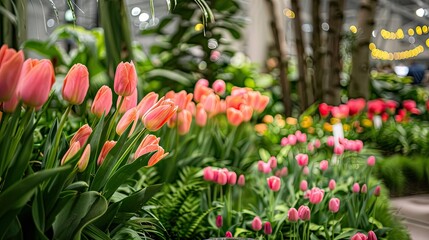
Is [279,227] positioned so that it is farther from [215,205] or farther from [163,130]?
[163,130]

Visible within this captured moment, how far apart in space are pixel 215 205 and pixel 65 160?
2.33 feet

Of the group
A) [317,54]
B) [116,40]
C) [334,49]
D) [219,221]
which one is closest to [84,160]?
[219,221]

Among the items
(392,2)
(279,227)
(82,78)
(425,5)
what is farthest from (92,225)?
(392,2)

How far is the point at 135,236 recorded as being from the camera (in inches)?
35.8

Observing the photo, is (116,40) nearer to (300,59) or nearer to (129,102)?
(129,102)

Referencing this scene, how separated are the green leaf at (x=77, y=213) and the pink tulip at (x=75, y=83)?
134mm

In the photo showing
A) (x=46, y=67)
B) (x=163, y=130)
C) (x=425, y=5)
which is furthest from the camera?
(x=425, y=5)

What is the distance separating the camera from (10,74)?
592mm

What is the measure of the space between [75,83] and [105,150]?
18 centimetres

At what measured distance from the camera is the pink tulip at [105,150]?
0.87 meters

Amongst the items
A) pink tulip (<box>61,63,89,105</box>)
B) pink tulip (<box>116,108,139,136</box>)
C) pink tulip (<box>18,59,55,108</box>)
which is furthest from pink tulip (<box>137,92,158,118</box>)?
pink tulip (<box>18,59,55,108</box>)

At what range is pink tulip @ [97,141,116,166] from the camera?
0.87 m

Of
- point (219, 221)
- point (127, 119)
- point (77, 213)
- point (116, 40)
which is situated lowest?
point (219, 221)

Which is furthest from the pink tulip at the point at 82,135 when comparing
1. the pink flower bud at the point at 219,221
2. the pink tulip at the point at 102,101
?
the pink flower bud at the point at 219,221
